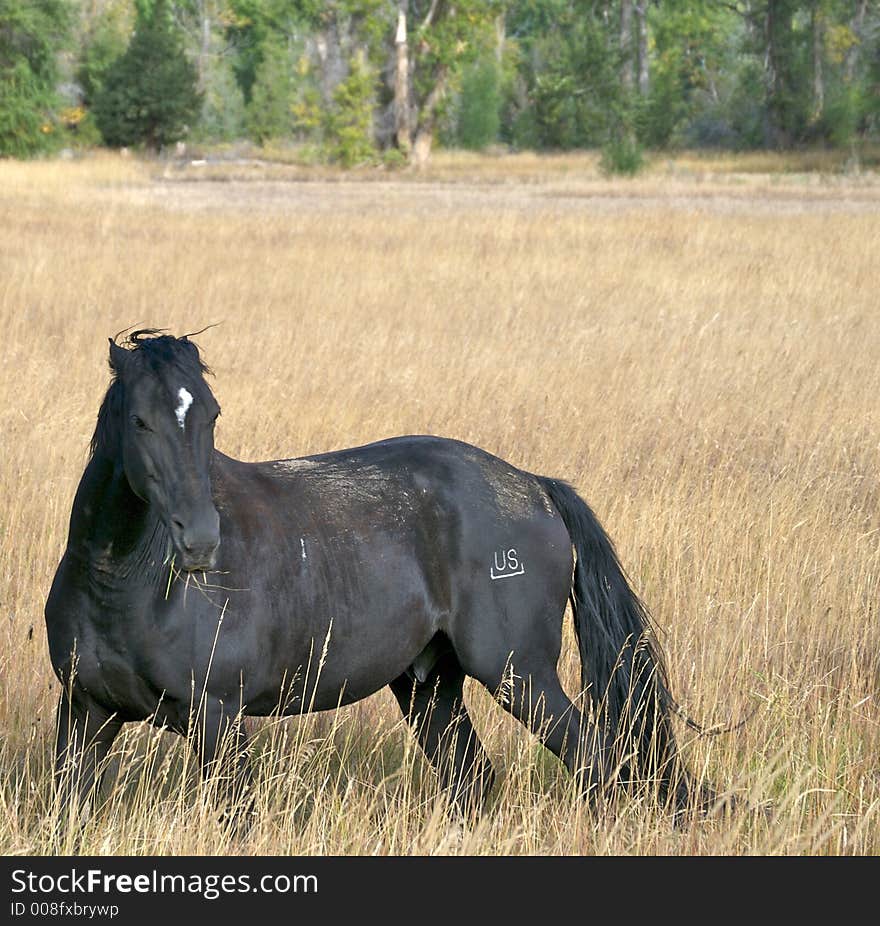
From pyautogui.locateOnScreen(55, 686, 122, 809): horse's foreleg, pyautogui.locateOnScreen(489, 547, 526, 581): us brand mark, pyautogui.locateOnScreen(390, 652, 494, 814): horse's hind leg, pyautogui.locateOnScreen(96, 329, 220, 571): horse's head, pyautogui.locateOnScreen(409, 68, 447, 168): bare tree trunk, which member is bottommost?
pyautogui.locateOnScreen(390, 652, 494, 814): horse's hind leg

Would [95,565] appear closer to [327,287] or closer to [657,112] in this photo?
[327,287]

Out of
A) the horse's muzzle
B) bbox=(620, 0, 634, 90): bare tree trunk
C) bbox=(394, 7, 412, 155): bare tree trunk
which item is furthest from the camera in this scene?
bbox=(620, 0, 634, 90): bare tree trunk

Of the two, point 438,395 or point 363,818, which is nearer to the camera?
point 363,818

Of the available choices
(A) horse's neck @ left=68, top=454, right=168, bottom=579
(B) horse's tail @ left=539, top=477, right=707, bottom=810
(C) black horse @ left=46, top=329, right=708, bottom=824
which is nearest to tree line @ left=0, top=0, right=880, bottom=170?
(B) horse's tail @ left=539, top=477, right=707, bottom=810

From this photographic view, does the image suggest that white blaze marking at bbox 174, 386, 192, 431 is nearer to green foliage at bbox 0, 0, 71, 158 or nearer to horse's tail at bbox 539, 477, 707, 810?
horse's tail at bbox 539, 477, 707, 810

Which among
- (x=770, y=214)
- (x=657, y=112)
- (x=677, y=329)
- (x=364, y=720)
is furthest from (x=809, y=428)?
(x=657, y=112)

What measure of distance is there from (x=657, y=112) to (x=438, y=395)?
47.3 metres

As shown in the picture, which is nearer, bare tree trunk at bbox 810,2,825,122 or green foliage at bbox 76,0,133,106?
bare tree trunk at bbox 810,2,825,122

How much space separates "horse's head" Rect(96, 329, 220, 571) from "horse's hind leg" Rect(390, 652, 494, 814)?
49.0 inches

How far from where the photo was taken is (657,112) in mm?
54000

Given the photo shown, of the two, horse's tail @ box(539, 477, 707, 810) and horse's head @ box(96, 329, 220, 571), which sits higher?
horse's head @ box(96, 329, 220, 571)

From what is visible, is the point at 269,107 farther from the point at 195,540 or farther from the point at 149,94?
the point at 195,540

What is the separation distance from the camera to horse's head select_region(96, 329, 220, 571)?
10.3ft

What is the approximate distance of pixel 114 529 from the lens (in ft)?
11.5
